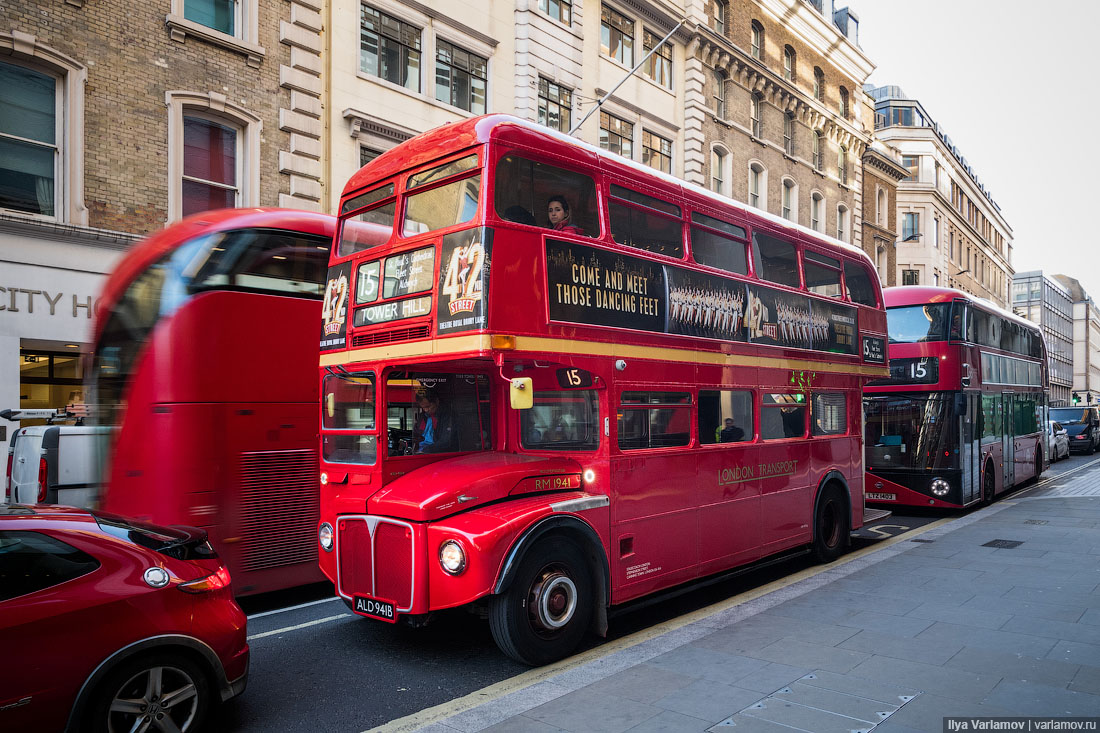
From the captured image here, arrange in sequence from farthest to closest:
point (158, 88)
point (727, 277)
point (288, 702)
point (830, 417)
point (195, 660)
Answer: point (158, 88) → point (830, 417) → point (727, 277) → point (288, 702) → point (195, 660)

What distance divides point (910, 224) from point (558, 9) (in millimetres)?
35426

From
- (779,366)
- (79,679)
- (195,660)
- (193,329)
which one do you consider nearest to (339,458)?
(193,329)

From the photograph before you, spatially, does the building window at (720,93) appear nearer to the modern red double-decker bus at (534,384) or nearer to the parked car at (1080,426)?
the parked car at (1080,426)

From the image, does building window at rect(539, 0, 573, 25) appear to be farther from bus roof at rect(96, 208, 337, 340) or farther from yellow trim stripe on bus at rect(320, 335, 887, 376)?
yellow trim stripe on bus at rect(320, 335, 887, 376)

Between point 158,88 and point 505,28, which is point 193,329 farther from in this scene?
point 505,28

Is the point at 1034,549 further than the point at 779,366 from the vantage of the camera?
Yes

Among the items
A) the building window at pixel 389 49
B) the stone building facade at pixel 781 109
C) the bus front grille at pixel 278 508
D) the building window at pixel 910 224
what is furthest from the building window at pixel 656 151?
the building window at pixel 910 224

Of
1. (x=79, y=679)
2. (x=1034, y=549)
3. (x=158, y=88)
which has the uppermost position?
(x=158, y=88)

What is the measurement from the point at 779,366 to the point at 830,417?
1686mm

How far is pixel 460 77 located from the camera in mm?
18406

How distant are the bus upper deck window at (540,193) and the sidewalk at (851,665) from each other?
3.47 metres

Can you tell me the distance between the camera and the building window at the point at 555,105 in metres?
20.4

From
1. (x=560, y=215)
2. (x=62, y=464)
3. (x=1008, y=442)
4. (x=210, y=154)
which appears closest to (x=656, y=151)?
(x=1008, y=442)

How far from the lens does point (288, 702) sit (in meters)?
5.31
